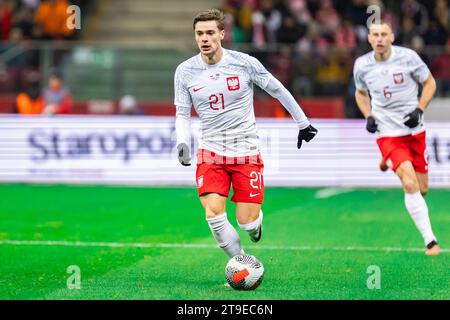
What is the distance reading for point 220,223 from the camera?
9.89 m

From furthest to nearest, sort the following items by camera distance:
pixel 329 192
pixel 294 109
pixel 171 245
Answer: pixel 329 192 < pixel 171 245 < pixel 294 109

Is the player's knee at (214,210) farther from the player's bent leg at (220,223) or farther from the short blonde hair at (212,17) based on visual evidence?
the short blonde hair at (212,17)

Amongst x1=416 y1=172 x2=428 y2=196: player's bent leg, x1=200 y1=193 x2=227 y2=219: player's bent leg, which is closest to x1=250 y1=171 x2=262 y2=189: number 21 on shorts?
x1=200 y1=193 x2=227 y2=219: player's bent leg

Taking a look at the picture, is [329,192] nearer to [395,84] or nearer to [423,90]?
[395,84]

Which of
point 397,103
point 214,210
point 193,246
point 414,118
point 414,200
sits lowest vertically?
point 193,246

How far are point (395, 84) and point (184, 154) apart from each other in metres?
3.95

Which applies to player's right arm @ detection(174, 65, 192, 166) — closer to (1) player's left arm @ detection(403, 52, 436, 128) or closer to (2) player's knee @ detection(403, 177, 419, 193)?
(1) player's left arm @ detection(403, 52, 436, 128)

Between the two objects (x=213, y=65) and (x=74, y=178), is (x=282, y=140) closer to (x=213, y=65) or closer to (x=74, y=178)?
(x=74, y=178)

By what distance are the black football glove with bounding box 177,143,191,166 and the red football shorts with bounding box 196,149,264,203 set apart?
33 centimetres

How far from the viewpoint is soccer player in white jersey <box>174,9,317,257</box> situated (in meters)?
10.1

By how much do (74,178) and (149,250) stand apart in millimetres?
8593

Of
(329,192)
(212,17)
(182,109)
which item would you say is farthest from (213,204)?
(329,192)

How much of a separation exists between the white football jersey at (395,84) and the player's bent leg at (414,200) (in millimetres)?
486
